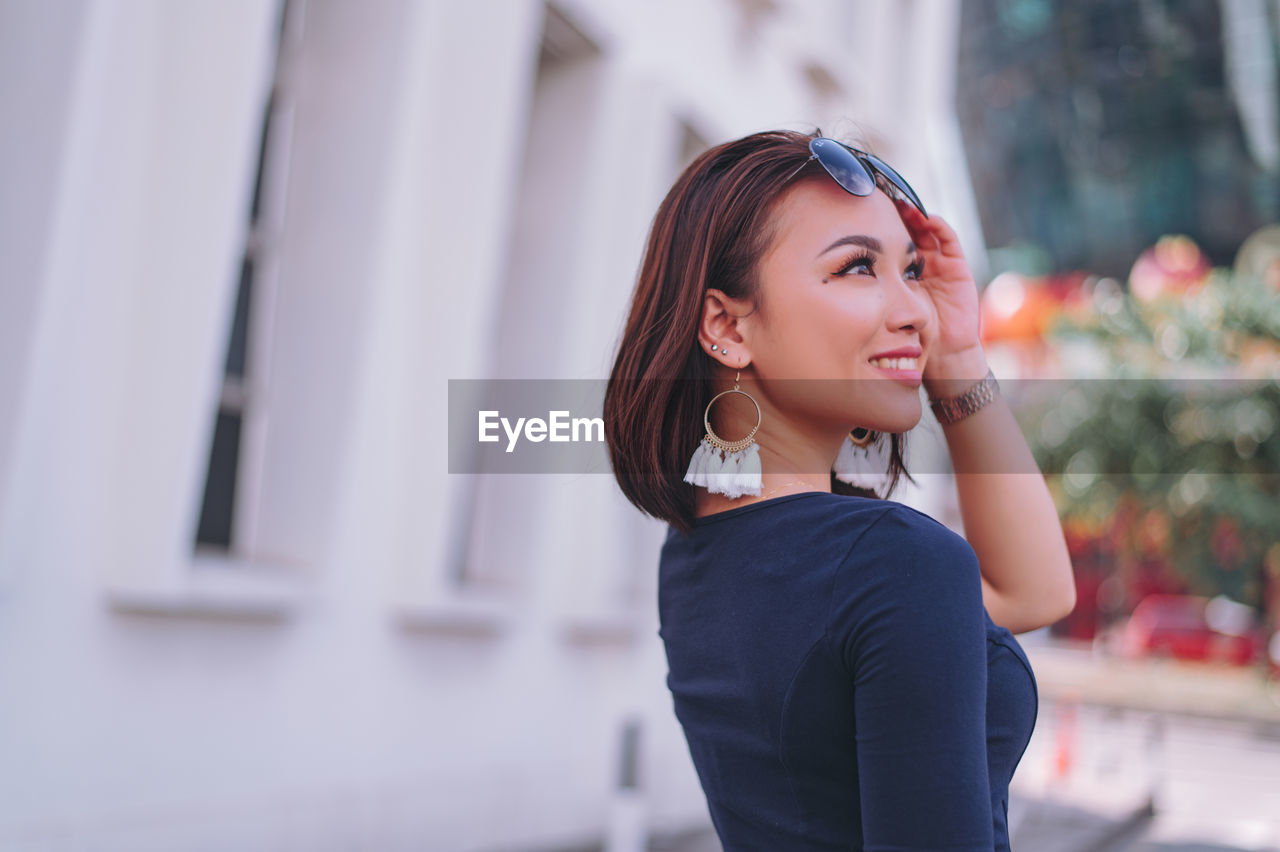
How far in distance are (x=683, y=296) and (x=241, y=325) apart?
4.68 m

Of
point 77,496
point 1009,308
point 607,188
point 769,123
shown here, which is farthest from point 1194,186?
point 77,496

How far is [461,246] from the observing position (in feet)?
21.2

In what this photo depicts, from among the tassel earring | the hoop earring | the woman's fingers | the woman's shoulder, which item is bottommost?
the woman's shoulder

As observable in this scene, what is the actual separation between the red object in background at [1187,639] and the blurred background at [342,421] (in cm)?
2016

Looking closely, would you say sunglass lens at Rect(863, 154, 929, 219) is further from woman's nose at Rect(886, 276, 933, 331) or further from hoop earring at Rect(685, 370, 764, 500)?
hoop earring at Rect(685, 370, 764, 500)

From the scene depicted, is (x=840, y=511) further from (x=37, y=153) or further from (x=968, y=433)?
(x=37, y=153)

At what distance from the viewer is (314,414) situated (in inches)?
228

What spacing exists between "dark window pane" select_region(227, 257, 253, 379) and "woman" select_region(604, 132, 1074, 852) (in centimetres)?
451

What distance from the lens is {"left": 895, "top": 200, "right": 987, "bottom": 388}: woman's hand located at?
171 cm

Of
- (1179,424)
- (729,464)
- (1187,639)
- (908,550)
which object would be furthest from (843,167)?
(1187,639)

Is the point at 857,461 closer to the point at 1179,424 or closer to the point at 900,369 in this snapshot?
the point at 900,369

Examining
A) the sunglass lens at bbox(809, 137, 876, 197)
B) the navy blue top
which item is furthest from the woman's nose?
the navy blue top

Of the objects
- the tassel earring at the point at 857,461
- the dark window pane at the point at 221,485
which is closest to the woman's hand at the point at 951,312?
the tassel earring at the point at 857,461

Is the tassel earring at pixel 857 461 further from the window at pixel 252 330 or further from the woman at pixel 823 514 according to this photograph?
the window at pixel 252 330
